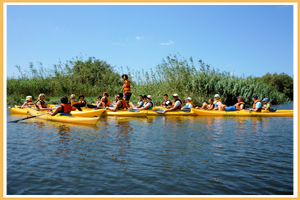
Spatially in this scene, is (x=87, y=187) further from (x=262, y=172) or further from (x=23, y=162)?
(x=262, y=172)

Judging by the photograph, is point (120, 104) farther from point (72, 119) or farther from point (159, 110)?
point (72, 119)

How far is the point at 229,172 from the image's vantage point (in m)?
4.11

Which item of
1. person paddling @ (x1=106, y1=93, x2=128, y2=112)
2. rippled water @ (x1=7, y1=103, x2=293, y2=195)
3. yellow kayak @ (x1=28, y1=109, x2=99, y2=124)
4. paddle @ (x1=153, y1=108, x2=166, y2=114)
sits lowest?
rippled water @ (x1=7, y1=103, x2=293, y2=195)

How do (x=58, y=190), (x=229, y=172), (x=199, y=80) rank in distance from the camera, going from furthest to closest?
1. (x=199, y=80)
2. (x=229, y=172)
3. (x=58, y=190)

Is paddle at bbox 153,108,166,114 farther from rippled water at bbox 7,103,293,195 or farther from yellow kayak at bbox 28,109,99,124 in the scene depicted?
rippled water at bbox 7,103,293,195

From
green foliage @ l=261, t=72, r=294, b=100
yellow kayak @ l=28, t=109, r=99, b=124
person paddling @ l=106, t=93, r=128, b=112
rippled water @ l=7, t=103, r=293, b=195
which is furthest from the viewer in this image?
green foliage @ l=261, t=72, r=294, b=100

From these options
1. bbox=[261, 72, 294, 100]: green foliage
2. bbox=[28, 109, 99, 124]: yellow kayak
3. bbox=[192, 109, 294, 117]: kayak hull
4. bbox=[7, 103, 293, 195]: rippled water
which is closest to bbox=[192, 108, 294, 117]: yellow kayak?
bbox=[192, 109, 294, 117]: kayak hull

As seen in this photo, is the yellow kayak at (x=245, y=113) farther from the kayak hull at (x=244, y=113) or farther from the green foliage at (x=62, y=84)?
the green foliage at (x=62, y=84)

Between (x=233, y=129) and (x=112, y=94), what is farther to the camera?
(x=112, y=94)

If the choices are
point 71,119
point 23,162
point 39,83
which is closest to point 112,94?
point 39,83

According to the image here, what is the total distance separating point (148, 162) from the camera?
177 inches

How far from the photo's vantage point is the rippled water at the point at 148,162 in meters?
3.57

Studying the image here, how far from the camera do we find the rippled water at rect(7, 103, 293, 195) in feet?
11.7

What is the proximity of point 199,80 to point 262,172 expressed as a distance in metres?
11.7
